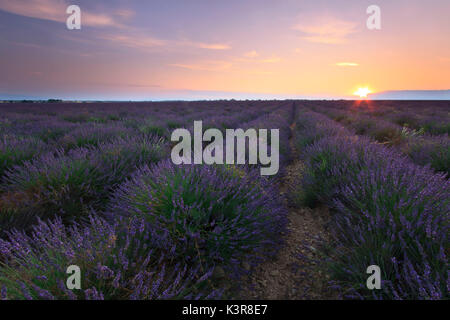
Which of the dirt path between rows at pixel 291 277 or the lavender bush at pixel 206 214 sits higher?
the lavender bush at pixel 206 214

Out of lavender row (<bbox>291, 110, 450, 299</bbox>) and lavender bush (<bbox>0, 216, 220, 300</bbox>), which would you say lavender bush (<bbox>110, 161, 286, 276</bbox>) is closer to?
lavender bush (<bbox>0, 216, 220, 300</bbox>)

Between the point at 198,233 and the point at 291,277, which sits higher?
the point at 198,233

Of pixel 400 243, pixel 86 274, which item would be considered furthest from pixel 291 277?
pixel 86 274

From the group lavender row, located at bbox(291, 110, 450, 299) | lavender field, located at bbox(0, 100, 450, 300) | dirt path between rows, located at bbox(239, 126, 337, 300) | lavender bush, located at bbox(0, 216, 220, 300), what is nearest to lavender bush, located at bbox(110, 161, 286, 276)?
lavender field, located at bbox(0, 100, 450, 300)

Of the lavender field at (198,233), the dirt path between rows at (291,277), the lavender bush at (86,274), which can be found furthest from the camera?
the dirt path between rows at (291,277)

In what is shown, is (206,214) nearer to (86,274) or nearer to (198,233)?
(198,233)

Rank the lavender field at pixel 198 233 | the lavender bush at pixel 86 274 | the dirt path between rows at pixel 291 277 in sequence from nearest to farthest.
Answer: the lavender bush at pixel 86 274 → the lavender field at pixel 198 233 → the dirt path between rows at pixel 291 277

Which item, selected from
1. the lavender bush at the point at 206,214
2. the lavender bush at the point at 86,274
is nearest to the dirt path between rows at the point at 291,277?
the lavender bush at the point at 206,214

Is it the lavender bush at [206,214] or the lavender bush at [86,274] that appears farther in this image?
the lavender bush at [206,214]

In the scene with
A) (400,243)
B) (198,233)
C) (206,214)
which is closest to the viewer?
(400,243)

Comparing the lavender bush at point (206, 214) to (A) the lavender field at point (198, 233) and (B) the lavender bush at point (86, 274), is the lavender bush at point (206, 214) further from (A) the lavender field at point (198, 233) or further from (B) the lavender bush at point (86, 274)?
(B) the lavender bush at point (86, 274)

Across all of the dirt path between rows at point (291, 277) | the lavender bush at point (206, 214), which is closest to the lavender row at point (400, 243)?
the dirt path between rows at point (291, 277)
